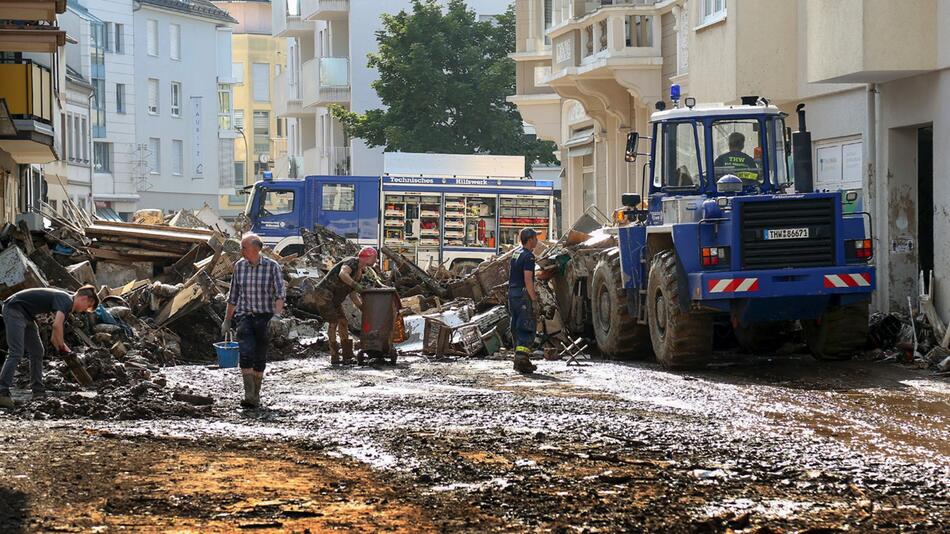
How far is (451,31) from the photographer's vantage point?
5159cm

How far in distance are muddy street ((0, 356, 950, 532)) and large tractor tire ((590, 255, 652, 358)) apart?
11.6 feet

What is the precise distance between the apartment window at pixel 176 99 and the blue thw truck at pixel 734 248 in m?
63.5

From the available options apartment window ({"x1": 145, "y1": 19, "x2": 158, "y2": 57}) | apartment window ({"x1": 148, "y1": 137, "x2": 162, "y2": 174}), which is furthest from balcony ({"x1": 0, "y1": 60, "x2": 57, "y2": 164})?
apartment window ({"x1": 145, "y1": 19, "x2": 158, "y2": 57})

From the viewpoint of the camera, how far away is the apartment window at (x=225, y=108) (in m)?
91.0

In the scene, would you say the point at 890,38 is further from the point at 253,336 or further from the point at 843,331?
the point at 253,336

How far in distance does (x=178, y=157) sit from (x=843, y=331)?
66.6 metres

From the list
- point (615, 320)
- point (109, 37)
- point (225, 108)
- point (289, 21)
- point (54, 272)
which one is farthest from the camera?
point (225, 108)

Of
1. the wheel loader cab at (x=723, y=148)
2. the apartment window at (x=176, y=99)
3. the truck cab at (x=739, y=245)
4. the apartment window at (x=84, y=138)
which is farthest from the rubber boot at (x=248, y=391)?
the apartment window at (x=176, y=99)

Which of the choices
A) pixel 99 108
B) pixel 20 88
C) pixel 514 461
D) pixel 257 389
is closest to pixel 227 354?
pixel 257 389

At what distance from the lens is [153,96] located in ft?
259

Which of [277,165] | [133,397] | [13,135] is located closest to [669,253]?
[133,397]

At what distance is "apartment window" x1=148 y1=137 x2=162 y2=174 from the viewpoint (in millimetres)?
78375

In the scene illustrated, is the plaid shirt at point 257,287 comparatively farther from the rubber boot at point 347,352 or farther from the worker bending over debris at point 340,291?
the rubber boot at point 347,352

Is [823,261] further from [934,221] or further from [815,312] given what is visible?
[934,221]
